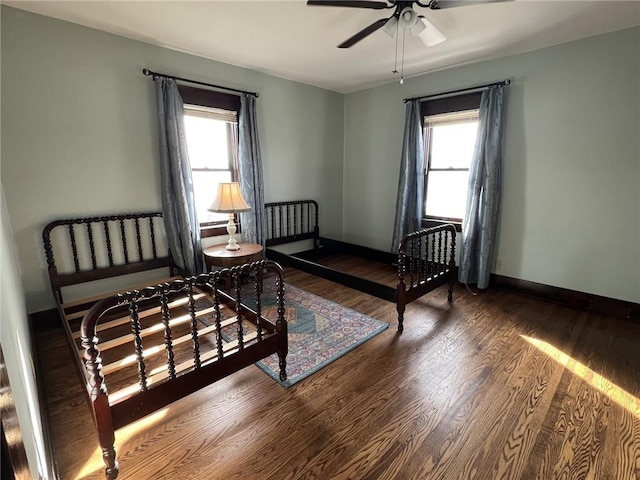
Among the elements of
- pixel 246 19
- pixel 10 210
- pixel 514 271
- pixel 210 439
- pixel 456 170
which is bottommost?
pixel 210 439

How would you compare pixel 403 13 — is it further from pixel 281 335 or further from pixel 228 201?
pixel 281 335

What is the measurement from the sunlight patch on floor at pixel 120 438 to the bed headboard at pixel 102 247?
5.17 feet

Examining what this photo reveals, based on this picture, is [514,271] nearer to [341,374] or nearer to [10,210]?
[341,374]

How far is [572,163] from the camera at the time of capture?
3020mm

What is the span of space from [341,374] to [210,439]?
89 centimetres

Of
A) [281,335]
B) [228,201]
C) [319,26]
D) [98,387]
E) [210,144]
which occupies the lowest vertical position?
[281,335]

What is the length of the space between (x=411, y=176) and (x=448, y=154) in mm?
514

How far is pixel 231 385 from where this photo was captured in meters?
2.03

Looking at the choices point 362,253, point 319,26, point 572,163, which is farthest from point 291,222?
point 572,163

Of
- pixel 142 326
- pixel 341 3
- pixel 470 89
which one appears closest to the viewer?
pixel 341 3

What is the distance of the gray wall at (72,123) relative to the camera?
7.95ft

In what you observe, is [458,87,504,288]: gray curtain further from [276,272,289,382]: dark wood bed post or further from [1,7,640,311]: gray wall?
[276,272,289,382]: dark wood bed post

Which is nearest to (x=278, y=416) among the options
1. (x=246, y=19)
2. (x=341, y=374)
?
(x=341, y=374)

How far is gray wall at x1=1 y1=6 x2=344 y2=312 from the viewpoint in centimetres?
242
